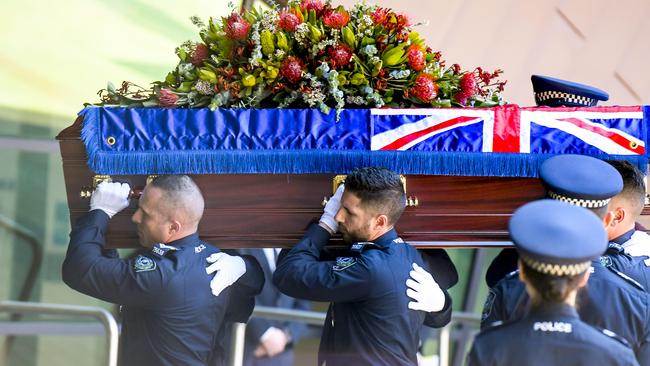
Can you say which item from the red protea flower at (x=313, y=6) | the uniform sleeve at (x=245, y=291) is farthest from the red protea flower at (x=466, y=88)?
the uniform sleeve at (x=245, y=291)

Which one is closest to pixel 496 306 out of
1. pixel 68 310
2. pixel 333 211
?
pixel 333 211

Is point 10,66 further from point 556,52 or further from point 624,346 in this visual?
point 624,346

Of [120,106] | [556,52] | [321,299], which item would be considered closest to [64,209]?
[120,106]

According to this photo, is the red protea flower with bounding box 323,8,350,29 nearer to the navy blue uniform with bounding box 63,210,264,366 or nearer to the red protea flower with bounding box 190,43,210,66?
the red protea flower with bounding box 190,43,210,66

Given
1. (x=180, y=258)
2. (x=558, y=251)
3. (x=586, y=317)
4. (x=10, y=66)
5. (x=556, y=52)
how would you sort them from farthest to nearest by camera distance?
(x=556, y=52) → (x=10, y=66) → (x=180, y=258) → (x=586, y=317) → (x=558, y=251)

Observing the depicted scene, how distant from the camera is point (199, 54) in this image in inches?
137

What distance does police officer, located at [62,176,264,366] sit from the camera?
10.5 ft

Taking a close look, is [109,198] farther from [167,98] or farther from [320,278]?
[320,278]

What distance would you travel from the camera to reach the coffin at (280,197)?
3404 millimetres

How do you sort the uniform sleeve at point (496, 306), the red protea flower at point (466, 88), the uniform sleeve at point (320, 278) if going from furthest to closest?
the red protea flower at point (466, 88), the uniform sleeve at point (320, 278), the uniform sleeve at point (496, 306)

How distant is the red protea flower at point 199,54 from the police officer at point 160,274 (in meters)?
0.41

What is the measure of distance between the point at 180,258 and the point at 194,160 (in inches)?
12.9

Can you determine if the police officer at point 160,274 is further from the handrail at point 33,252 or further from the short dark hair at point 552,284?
the handrail at point 33,252

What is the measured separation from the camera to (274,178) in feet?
11.2
